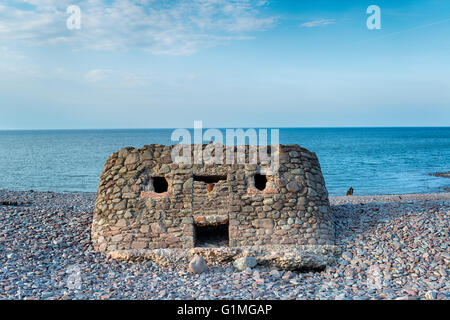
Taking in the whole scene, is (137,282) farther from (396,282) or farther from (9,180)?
(9,180)

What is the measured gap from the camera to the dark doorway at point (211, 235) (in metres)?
10.8

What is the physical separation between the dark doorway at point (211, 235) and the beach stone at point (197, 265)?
0.79 meters

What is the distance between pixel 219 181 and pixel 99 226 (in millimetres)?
3602

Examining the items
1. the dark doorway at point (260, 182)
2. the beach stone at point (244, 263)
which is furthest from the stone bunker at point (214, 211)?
the dark doorway at point (260, 182)

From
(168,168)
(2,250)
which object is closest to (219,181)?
(168,168)

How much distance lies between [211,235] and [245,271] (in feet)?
6.72

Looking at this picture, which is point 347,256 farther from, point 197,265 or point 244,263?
point 197,265

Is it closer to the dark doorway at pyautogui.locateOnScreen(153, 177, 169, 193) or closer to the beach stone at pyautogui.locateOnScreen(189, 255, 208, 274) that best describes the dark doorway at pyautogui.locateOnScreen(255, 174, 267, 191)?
the dark doorway at pyautogui.locateOnScreen(153, 177, 169, 193)

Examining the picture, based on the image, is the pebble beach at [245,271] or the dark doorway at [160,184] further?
the dark doorway at [160,184]

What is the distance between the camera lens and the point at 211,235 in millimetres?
11477

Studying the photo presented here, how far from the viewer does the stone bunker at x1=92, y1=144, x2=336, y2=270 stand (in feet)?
33.9

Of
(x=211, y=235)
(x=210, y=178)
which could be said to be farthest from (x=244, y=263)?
(x=210, y=178)

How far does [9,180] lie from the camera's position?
39562 mm

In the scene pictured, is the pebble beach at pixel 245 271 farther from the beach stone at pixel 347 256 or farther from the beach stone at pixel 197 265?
the beach stone at pixel 197 265
